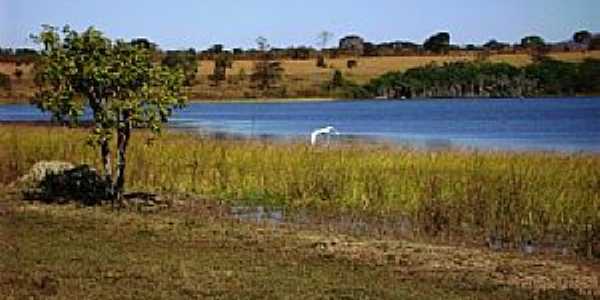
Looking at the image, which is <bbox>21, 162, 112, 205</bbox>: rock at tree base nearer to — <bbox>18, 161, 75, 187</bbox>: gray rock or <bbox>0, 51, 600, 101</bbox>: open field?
<bbox>18, 161, 75, 187</bbox>: gray rock

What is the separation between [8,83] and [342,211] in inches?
3343

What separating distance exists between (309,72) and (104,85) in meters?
109

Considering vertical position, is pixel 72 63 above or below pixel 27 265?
above

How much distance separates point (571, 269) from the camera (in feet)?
46.8

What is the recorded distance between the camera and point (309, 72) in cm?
12862

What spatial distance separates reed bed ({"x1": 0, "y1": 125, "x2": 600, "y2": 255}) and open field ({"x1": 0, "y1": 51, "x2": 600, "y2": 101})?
3477 inches

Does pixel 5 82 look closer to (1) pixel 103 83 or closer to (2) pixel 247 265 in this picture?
(1) pixel 103 83

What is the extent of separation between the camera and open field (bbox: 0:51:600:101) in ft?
397

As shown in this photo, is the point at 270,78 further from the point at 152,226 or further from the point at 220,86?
the point at 152,226

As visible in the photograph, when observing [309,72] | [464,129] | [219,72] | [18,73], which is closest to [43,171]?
[464,129]

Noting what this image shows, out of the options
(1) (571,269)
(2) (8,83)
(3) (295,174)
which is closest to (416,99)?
(2) (8,83)

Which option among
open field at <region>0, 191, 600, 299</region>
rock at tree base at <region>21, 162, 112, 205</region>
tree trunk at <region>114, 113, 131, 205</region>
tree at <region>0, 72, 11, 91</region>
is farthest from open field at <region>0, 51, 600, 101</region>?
open field at <region>0, 191, 600, 299</region>

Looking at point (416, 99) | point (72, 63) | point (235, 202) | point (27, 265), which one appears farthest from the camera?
point (416, 99)

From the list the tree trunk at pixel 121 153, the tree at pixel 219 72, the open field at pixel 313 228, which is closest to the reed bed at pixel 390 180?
the open field at pixel 313 228
